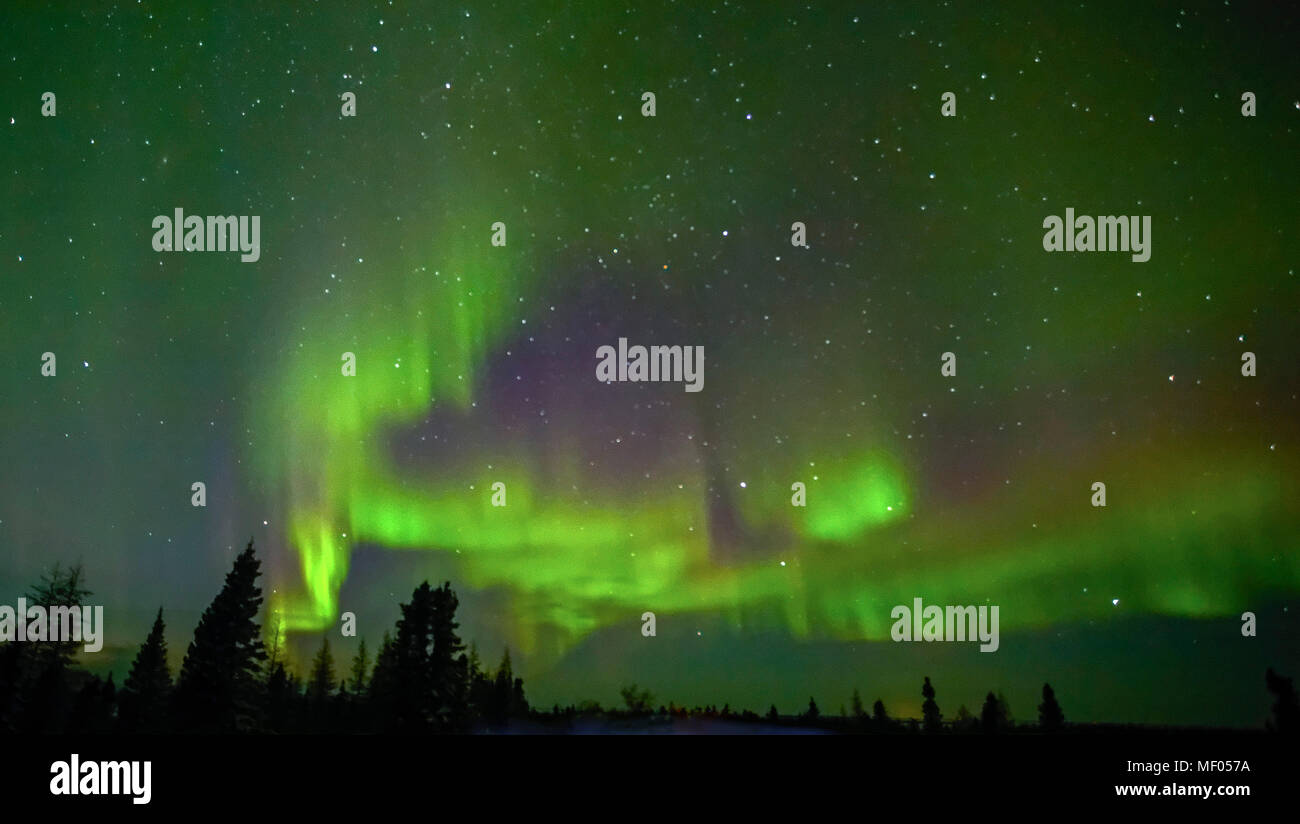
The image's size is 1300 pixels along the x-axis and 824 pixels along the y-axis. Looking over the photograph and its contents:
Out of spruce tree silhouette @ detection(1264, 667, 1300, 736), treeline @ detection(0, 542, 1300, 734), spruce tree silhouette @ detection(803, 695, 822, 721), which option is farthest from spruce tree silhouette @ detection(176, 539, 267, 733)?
spruce tree silhouette @ detection(1264, 667, 1300, 736)

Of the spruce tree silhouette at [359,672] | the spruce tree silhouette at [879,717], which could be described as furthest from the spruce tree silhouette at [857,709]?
the spruce tree silhouette at [359,672]

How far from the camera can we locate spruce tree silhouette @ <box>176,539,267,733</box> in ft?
22.5

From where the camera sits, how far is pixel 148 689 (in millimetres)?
6684

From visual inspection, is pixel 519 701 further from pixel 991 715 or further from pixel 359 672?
pixel 991 715

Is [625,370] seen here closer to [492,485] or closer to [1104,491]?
[492,485]

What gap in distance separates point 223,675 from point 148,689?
0.59 meters

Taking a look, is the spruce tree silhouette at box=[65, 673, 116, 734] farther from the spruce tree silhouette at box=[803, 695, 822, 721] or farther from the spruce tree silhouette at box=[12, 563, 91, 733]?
the spruce tree silhouette at box=[803, 695, 822, 721]

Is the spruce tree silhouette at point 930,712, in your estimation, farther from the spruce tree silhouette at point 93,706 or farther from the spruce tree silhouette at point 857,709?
the spruce tree silhouette at point 93,706

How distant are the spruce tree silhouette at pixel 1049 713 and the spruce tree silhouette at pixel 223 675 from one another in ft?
23.0

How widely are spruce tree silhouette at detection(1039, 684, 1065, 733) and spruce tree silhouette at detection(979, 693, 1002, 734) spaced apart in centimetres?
35
